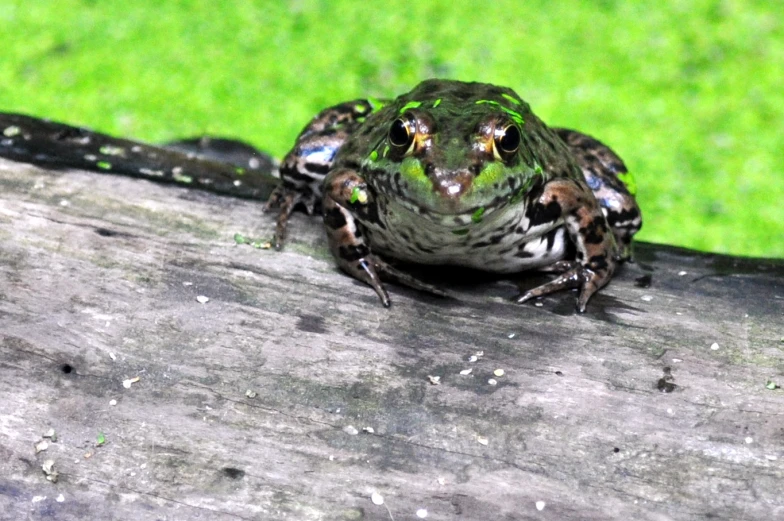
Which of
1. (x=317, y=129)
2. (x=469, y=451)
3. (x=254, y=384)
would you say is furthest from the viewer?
(x=317, y=129)

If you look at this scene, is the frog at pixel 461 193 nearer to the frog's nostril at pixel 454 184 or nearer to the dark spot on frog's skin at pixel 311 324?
the frog's nostril at pixel 454 184

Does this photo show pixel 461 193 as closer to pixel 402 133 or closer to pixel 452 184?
pixel 452 184

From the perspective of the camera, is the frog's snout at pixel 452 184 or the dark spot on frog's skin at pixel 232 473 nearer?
the dark spot on frog's skin at pixel 232 473

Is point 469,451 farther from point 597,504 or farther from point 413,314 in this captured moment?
point 413,314

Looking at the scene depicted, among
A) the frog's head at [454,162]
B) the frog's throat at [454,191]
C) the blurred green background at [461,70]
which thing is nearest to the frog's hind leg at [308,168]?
Result: the frog's head at [454,162]

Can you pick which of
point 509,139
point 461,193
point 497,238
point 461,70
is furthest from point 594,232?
point 461,70

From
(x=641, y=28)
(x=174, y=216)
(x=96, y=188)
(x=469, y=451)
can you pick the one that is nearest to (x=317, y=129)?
(x=174, y=216)
